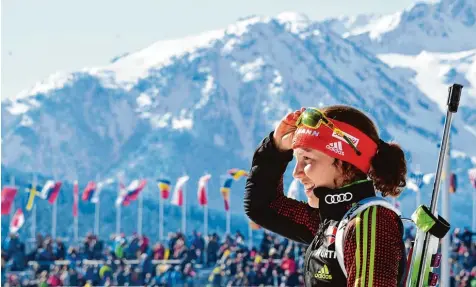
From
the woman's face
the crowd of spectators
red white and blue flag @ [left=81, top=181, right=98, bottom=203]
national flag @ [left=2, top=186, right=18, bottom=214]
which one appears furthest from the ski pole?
red white and blue flag @ [left=81, top=181, right=98, bottom=203]

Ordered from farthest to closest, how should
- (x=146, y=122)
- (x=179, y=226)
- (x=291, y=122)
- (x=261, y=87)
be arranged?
(x=261, y=87)
(x=146, y=122)
(x=179, y=226)
(x=291, y=122)

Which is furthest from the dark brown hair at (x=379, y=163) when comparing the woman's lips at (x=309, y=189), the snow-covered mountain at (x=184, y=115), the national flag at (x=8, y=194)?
the snow-covered mountain at (x=184, y=115)

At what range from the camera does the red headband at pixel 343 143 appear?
11.5ft

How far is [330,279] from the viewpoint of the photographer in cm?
338

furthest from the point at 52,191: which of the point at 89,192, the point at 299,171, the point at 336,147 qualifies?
the point at 336,147

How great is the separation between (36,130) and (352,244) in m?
160

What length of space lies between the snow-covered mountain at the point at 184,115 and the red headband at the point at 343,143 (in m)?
137

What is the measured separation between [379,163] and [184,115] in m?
168

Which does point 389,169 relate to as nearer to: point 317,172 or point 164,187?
point 317,172

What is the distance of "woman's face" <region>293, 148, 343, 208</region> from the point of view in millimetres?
3555

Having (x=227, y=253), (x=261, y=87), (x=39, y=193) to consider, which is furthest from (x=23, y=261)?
(x=261, y=87)

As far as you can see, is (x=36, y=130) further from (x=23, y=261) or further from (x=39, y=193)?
(x=23, y=261)

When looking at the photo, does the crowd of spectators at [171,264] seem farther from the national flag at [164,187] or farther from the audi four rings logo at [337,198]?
the audi four rings logo at [337,198]

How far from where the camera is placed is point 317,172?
11.7 feet
